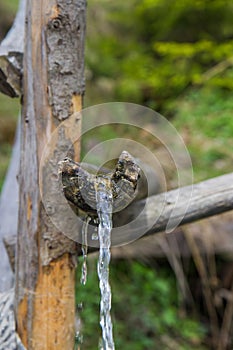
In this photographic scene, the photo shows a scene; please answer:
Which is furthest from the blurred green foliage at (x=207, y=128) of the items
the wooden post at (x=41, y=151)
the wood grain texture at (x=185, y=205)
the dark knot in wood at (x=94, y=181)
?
the dark knot in wood at (x=94, y=181)

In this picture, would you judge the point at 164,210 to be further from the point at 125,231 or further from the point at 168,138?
the point at 168,138

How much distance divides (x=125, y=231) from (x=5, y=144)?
245 cm

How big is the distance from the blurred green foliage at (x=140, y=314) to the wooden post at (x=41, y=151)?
150 cm

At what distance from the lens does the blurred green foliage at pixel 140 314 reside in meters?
2.92

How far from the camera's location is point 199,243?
3031mm

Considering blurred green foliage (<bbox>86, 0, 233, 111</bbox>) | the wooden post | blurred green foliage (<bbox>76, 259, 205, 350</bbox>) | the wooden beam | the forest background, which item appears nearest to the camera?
the wooden post

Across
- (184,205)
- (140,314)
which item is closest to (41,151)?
(184,205)

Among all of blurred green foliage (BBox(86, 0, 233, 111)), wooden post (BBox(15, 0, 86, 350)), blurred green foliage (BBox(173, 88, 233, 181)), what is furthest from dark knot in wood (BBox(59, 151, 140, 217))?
blurred green foliage (BBox(86, 0, 233, 111))

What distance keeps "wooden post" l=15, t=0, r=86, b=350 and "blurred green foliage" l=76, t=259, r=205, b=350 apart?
1.50 metres

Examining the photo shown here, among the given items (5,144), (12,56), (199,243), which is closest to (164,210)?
(12,56)

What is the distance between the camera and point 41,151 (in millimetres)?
1326

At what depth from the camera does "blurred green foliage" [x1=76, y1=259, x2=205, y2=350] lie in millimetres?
2916

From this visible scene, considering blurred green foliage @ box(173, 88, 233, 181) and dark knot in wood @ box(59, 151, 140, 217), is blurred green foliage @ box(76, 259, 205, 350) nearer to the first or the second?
blurred green foliage @ box(173, 88, 233, 181)

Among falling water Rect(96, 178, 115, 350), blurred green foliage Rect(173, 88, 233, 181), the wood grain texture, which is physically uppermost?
blurred green foliage Rect(173, 88, 233, 181)
